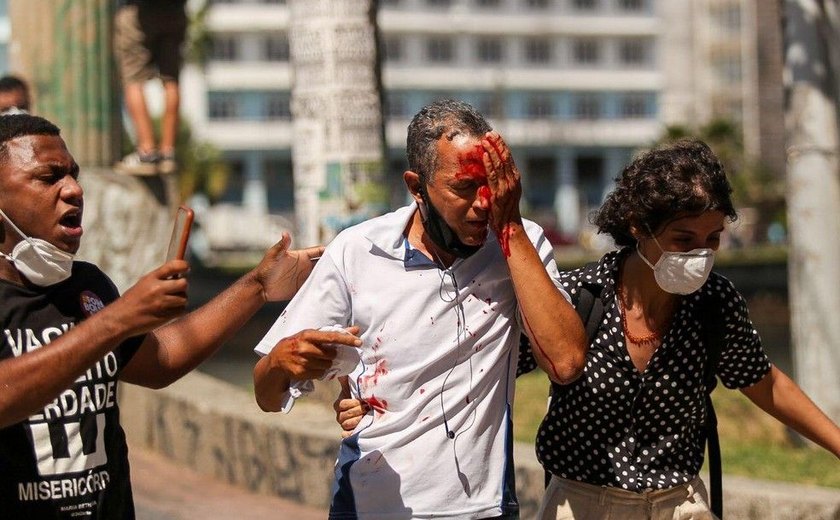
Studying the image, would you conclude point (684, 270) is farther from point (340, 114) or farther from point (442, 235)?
point (340, 114)

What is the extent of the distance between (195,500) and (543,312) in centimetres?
463

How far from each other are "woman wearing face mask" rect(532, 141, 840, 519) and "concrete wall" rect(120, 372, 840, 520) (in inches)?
67.7

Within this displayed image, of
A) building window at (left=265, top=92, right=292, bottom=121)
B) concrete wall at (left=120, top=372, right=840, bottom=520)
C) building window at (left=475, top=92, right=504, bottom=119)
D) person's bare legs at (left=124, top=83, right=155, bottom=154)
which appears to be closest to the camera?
concrete wall at (left=120, top=372, right=840, bottom=520)

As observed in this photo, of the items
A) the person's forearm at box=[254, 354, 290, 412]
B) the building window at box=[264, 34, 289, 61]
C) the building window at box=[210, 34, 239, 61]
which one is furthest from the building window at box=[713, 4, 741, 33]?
the person's forearm at box=[254, 354, 290, 412]

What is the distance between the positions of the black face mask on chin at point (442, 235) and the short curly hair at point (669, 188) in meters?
0.54

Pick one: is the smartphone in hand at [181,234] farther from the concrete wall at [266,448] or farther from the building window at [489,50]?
the building window at [489,50]

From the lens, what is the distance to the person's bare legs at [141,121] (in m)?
10.4

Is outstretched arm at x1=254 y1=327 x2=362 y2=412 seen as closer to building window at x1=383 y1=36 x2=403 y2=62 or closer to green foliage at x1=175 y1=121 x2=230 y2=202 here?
green foliage at x1=175 y1=121 x2=230 y2=202

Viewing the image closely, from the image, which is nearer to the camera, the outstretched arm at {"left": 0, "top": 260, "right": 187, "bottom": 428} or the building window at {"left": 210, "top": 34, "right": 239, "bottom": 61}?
the outstretched arm at {"left": 0, "top": 260, "right": 187, "bottom": 428}

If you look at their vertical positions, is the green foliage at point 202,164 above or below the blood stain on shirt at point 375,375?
below

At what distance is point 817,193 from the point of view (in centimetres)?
846

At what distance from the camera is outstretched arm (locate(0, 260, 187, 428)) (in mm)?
2869

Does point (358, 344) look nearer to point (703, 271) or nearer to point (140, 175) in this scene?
point (703, 271)

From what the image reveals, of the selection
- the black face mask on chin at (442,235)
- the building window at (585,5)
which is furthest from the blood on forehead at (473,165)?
the building window at (585,5)
